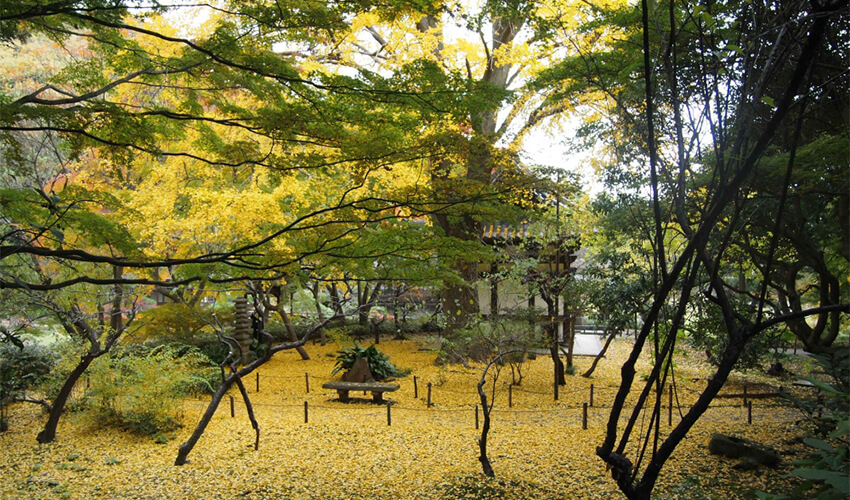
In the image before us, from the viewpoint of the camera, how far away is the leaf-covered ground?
5.07 meters

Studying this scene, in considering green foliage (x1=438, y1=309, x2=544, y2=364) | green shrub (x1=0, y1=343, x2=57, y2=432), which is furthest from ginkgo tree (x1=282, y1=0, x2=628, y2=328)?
green shrub (x1=0, y1=343, x2=57, y2=432)

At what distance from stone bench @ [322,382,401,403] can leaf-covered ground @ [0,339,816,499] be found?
0.77 feet

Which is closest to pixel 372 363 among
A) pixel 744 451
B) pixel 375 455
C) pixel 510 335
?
pixel 510 335

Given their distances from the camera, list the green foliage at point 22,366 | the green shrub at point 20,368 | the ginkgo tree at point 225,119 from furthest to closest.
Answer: the green foliage at point 22,366
the green shrub at point 20,368
the ginkgo tree at point 225,119

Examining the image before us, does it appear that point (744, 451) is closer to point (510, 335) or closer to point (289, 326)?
point (510, 335)

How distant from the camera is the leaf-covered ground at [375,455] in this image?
507 centimetres

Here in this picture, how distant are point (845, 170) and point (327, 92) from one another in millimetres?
5126

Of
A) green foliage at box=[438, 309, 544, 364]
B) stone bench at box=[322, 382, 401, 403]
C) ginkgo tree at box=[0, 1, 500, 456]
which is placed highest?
ginkgo tree at box=[0, 1, 500, 456]

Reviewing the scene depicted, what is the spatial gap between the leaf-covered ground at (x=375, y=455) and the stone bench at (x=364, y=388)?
235 millimetres

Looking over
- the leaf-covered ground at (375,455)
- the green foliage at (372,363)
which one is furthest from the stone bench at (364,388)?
the green foliage at (372,363)

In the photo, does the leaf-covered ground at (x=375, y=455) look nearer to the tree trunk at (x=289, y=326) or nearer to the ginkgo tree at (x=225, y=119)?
the ginkgo tree at (x=225, y=119)

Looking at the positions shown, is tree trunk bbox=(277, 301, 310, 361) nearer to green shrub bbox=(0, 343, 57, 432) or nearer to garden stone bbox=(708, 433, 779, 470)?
green shrub bbox=(0, 343, 57, 432)

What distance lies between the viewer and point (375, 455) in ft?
20.1

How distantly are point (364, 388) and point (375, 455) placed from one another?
3.23 m
